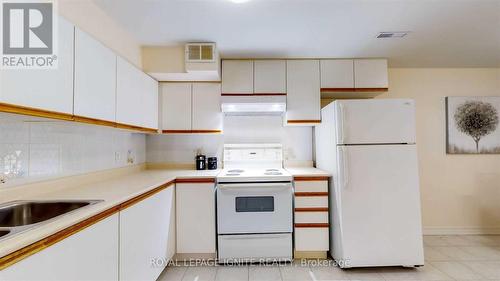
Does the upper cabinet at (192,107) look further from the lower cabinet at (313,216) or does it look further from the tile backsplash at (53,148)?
the lower cabinet at (313,216)

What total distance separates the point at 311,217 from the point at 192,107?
5.78ft

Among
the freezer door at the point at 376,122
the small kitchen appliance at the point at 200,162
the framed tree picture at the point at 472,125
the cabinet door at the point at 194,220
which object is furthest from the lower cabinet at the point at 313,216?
the framed tree picture at the point at 472,125

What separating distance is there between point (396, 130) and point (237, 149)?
68.3 inches

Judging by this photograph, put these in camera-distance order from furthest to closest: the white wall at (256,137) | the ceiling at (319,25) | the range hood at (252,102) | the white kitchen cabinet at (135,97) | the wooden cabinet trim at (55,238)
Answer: the white wall at (256,137), the range hood at (252,102), the white kitchen cabinet at (135,97), the ceiling at (319,25), the wooden cabinet trim at (55,238)

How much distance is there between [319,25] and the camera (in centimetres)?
203

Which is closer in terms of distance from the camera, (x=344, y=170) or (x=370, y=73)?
(x=344, y=170)

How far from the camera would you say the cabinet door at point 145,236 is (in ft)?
4.81

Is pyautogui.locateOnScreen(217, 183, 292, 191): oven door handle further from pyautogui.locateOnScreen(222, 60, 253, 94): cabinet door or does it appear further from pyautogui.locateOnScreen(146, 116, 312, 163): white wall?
pyautogui.locateOnScreen(222, 60, 253, 94): cabinet door

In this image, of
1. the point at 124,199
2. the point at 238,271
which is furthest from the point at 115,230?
the point at 238,271

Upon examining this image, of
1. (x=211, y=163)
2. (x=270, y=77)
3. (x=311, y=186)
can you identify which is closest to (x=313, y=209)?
(x=311, y=186)

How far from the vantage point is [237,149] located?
3.04 m

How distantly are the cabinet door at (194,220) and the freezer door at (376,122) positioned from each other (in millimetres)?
1439

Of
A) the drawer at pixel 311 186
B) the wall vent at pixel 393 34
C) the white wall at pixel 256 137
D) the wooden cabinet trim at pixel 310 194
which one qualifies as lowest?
the wooden cabinet trim at pixel 310 194

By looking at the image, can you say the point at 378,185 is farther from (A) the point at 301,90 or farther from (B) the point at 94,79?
(B) the point at 94,79
